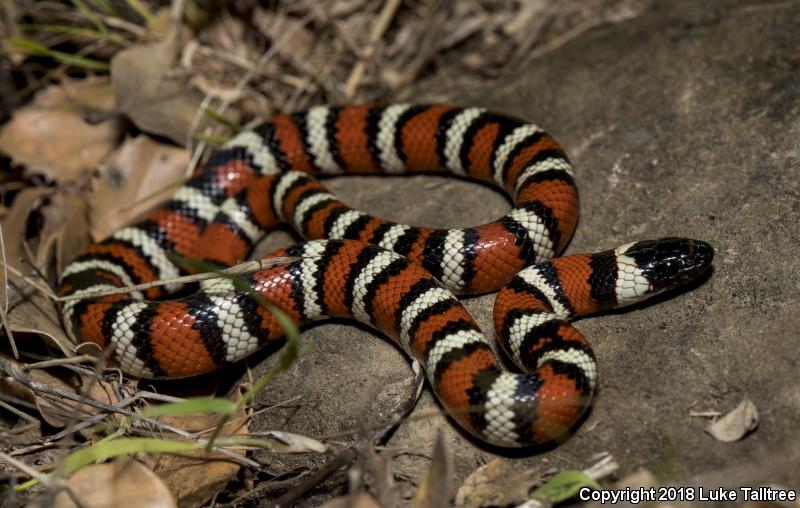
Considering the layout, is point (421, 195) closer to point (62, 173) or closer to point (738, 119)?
point (738, 119)

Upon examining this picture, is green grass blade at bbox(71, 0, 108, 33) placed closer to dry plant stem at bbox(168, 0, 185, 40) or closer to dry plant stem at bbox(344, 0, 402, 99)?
dry plant stem at bbox(168, 0, 185, 40)

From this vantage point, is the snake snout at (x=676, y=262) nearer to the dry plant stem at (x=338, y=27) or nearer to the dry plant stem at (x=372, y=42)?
the dry plant stem at (x=372, y=42)

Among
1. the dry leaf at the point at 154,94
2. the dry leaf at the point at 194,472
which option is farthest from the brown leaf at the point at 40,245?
the dry leaf at the point at 194,472

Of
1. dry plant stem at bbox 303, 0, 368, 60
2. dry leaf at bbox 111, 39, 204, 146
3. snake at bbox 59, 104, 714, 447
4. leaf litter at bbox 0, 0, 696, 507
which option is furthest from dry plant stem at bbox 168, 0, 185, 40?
snake at bbox 59, 104, 714, 447

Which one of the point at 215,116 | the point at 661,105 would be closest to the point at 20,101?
the point at 215,116

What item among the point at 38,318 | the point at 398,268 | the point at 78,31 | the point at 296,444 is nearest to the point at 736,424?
the point at 398,268

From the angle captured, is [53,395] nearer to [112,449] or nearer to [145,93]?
[112,449]
